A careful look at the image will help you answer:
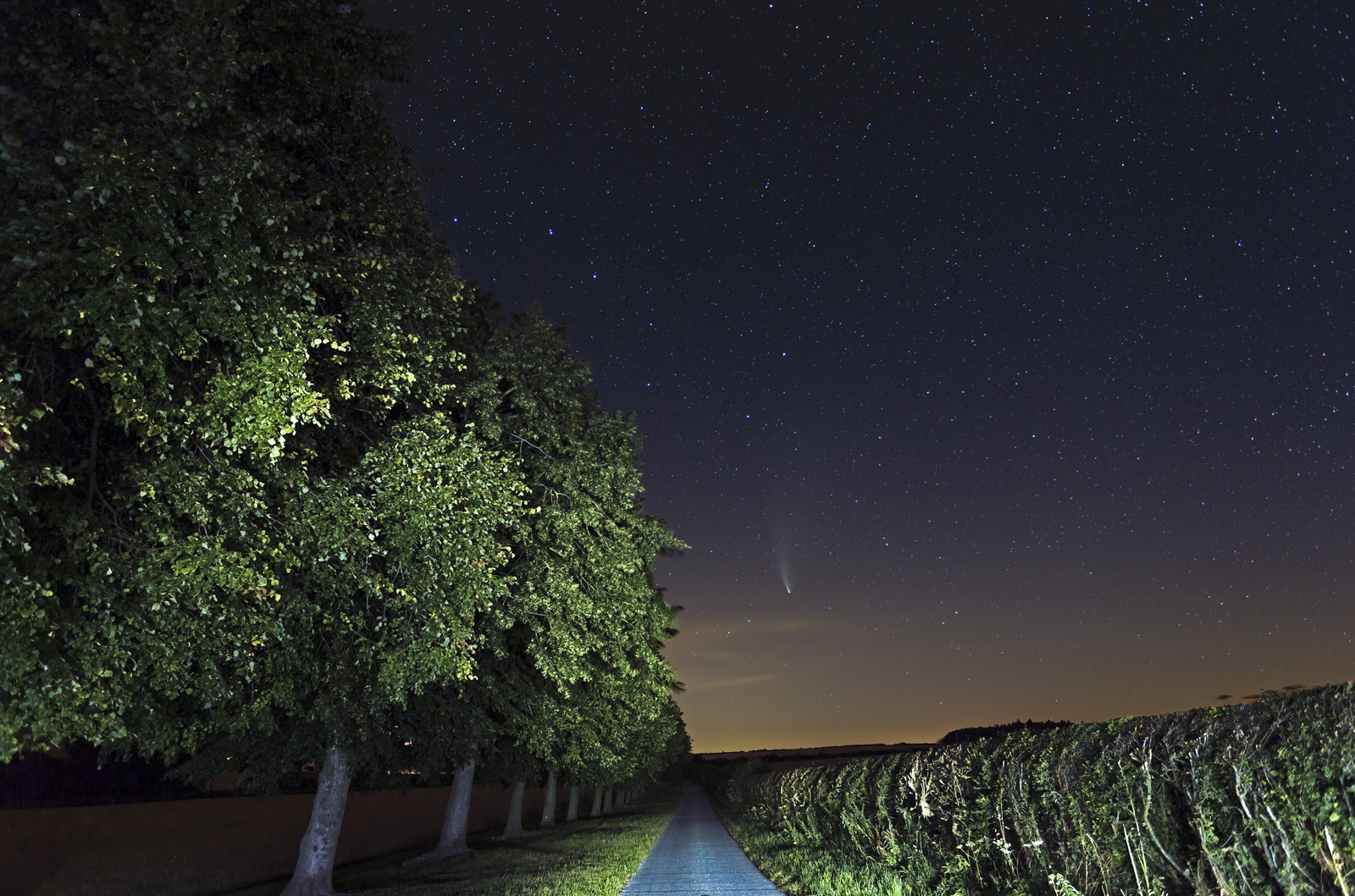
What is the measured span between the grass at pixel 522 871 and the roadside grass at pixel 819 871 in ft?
8.99

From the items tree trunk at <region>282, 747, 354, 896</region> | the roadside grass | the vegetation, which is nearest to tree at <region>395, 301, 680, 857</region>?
tree trunk at <region>282, 747, 354, 896</region>

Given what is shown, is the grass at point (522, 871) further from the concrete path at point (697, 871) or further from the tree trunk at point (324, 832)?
the tree trunk at point (324, 832)

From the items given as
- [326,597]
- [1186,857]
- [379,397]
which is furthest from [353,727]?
[1186,857]

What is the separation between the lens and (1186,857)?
536 centimetres

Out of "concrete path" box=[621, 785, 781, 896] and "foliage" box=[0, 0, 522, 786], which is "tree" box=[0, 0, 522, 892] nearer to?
"foliage" box=[0, 0, 522, 786]

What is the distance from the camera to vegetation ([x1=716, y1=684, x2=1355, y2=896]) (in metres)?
4.27

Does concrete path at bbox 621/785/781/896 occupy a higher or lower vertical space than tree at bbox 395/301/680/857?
lower

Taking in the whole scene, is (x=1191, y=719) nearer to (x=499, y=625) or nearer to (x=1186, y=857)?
(x=1186, y=857)

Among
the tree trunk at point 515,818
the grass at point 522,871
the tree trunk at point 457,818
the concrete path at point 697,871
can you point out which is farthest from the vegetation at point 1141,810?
the tree trunk at point 515,818

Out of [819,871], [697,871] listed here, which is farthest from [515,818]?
[819,871]

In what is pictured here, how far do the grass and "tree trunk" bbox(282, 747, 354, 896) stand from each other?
81 centimetres

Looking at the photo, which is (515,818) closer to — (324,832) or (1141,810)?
(324,832)

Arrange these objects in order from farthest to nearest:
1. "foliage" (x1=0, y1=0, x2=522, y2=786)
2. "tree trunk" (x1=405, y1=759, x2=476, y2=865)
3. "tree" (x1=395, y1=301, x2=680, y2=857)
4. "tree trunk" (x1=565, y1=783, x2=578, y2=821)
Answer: "tree trunk" (x1=565, y1=783, x2=578, y2=821), "tree trunk" (x1=405, y1=759, x2=476, y2=865), "tree" (x1=395, y1=301, x2=680, y2=857), "foliage" (x1=0, y1=0, x2=522, y2=786)

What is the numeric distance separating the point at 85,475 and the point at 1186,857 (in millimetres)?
9843
